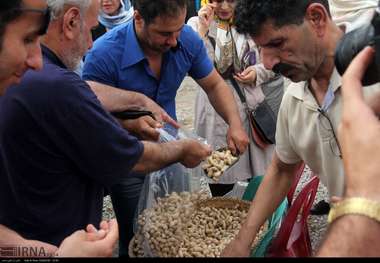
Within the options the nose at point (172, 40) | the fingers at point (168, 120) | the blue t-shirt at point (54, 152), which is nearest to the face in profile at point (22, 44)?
the blue t-shirt at point (54, 152)

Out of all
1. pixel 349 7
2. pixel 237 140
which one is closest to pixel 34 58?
pixel 237 140

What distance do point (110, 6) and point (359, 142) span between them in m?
4.21

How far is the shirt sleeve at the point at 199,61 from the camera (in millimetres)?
2860

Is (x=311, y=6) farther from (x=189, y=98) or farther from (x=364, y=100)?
(x=189, y=98)

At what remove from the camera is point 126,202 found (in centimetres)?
271

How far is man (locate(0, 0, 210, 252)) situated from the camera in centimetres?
89

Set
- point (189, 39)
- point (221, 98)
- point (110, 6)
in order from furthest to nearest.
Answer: point (110, 6)
point (221, 98)
point (189, 39)

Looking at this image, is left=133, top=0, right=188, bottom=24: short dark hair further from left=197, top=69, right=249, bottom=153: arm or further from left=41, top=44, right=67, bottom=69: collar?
left=41, top=44, right=67, bottom=69: collar

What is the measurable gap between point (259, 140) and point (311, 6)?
1.66 metres

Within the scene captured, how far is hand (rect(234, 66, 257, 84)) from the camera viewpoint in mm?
3322

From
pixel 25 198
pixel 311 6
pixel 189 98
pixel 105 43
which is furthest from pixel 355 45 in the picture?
pixel 189 98

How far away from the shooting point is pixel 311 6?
5.95 feet

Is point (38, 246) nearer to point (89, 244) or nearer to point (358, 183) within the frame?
point (89, 244)

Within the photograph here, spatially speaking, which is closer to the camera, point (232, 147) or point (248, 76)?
point (232, 147)
